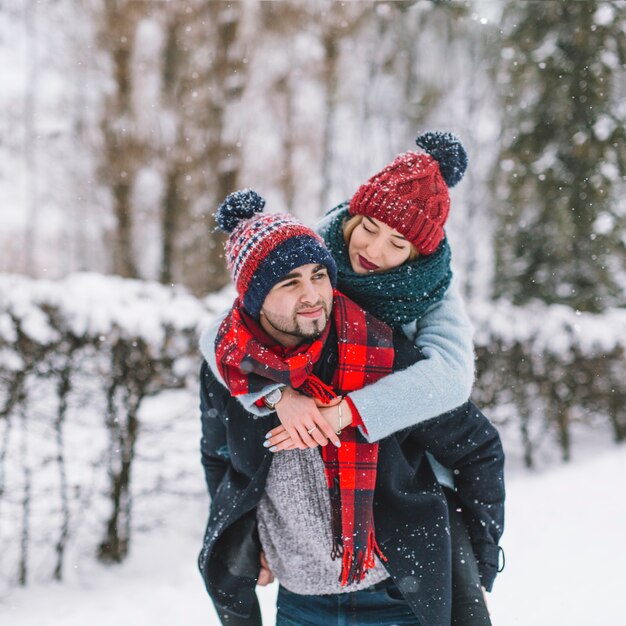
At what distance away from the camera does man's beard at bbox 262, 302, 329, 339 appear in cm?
152

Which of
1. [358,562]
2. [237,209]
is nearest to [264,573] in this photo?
[358,562]

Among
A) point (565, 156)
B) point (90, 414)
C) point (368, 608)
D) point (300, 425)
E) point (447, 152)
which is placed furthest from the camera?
point (565, 156)

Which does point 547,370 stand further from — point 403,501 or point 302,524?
point 302,524

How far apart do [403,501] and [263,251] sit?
785mm

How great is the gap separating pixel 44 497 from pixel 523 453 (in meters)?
5.35

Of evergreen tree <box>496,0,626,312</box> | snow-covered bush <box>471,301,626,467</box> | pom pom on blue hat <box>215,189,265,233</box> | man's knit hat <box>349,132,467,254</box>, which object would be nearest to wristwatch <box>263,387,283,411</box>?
pom pom on blue hat <box>215,189,265,233</box>

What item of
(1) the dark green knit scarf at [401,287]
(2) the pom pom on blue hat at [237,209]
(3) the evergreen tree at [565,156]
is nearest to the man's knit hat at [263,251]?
(2) the pom pom on blue hat at [237,209]

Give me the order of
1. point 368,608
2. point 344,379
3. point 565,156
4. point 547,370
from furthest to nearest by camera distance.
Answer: point 565,156
point 547,370
point 368,608
point 344,379

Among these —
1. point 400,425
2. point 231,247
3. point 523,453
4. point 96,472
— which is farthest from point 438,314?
point 523,453

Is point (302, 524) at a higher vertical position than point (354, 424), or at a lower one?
lower

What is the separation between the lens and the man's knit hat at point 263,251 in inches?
59.6

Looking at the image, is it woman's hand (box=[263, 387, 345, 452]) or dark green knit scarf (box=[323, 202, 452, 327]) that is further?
dark green knit scarf (box=[323, 202, 452, 327])

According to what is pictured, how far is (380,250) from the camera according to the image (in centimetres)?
172

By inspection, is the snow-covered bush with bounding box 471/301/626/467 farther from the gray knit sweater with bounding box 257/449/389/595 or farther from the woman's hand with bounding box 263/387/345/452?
the woman's hand with bounding box 263/387/345/452
